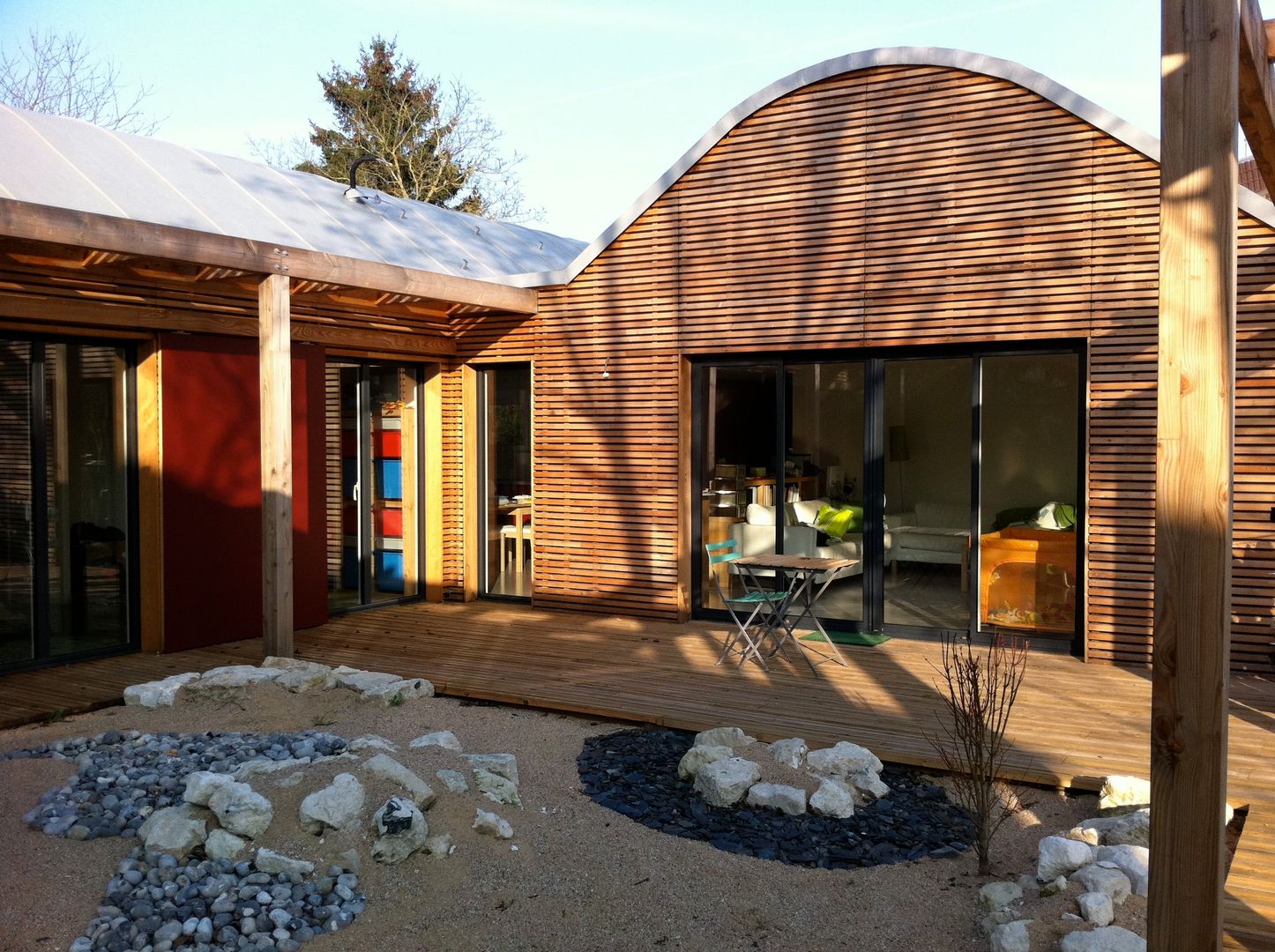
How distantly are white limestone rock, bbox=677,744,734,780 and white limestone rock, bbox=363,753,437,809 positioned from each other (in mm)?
1358

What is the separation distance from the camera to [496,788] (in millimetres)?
5035

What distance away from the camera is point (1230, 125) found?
275 centimetres

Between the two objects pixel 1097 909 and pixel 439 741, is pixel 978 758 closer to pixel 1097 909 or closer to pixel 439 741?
pixel 1097 909

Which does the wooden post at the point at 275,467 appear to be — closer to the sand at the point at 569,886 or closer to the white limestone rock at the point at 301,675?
the white limestone rock at the point at 301,675

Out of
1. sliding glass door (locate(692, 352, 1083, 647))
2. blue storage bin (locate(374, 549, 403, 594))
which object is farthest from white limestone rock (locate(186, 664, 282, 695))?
blue storage bin (locate(374, 549, 403, 594))

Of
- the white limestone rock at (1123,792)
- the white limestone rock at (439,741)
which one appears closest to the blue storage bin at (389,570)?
the white limestone rock at (439,741)

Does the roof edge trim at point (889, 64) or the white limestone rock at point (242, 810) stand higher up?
the roof edge trim at point (889, 64)

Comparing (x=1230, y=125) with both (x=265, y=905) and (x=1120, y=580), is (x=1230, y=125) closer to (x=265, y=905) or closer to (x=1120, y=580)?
(x=265, y=905)

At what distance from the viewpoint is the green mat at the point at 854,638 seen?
8.55 meters

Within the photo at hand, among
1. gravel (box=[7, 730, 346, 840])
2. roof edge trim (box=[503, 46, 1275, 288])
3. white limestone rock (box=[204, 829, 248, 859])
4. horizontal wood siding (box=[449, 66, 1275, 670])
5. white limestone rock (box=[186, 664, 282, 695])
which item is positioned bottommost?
white limestone rock (box=[204, 829, 248, 859])

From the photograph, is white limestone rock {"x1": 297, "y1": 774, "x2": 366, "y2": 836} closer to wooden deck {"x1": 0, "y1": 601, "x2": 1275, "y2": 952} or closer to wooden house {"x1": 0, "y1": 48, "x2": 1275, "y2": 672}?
wooden deck {"x1": 0, "y1": 601, "x2": 1275, "y2": 952}

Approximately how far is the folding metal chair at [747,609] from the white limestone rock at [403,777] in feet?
10.0

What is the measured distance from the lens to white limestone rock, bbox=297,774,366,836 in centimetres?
435

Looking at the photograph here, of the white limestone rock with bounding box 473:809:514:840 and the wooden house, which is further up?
the wooden house
